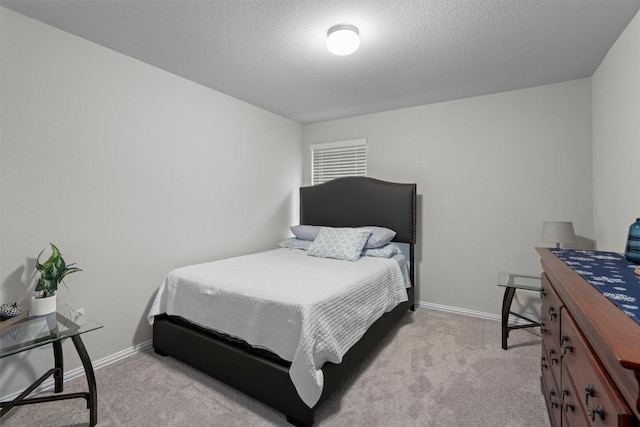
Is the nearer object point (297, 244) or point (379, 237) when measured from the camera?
point (379, 237)

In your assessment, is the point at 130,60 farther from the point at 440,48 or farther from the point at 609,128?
the point at 609,128

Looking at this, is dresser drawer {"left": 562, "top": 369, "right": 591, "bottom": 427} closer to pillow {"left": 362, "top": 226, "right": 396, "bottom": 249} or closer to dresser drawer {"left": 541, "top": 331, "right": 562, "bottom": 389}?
dresser drawer {"left": 541, "top": 331, "right": 562, "bottom": 389}

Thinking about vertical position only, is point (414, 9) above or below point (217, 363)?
above

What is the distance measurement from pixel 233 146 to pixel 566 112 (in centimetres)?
336

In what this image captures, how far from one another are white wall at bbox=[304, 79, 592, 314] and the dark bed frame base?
136 cm

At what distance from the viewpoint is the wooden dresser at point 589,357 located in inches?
25.2

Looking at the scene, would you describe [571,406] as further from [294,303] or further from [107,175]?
[107,175]

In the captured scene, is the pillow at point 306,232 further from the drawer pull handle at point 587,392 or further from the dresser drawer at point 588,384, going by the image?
the drawer pull handle at point 587,392

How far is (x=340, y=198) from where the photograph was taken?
3.81 metres

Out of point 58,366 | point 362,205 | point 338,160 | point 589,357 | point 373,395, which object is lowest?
point 373,395

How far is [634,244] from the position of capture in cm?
147

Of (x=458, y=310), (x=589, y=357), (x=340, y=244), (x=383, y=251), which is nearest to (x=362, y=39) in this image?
(x=340, y=244)

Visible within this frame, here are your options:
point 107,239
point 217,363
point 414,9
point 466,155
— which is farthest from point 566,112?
point 107,239

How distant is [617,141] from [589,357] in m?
2.05
